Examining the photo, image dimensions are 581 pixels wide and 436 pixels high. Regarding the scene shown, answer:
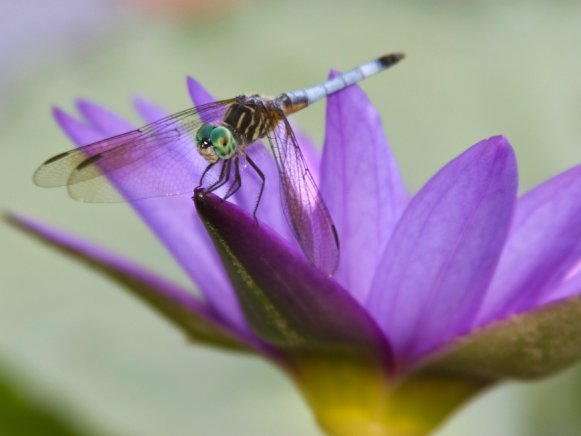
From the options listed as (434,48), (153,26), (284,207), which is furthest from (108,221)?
(284,207)

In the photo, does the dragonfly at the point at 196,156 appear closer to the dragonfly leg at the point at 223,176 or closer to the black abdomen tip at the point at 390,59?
the dragonfly leg at the point at 223,176

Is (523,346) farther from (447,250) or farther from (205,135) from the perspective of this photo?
(205,135)

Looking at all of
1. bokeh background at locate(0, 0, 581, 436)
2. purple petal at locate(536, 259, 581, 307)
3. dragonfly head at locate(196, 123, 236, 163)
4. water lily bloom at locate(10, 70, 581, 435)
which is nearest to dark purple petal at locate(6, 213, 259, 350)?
water lily bloom at locate(10, 70, 581, 435)

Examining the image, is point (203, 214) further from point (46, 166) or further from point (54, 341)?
point (54, 341)

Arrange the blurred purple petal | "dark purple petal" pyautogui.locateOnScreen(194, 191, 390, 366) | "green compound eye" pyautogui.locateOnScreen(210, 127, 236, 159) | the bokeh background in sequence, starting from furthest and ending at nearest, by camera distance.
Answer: the bokeh background
the blurred purple petal
"green compound eye" pyautogui.locateOnScreen(210, 127, 236, 159)
"dark purple petal" pyautogui.locateOnScreen(194, 191, 390, 366)

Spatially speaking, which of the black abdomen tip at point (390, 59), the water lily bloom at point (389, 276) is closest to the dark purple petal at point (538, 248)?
the water lily bloom at point (389, 276)

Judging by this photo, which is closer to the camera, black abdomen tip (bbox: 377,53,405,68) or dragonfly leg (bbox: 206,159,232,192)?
dragonfly leg (bbox: 206,159,232,192)

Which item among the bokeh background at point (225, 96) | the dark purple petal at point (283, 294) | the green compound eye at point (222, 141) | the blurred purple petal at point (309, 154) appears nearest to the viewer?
the dark purple petal at point (283, 294)

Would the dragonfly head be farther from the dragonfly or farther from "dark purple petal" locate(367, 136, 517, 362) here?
"dark purple petal" locate(367, 136, 517, 362)
